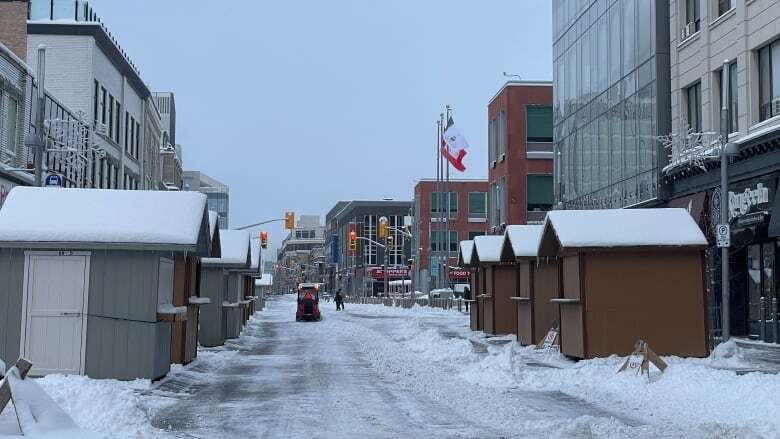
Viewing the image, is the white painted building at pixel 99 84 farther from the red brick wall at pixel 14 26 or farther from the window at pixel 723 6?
the window at pixel 723 6

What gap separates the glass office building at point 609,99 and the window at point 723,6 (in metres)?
3.85

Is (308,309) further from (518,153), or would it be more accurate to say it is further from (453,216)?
(453,216)

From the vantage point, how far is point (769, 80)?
26.0 meters

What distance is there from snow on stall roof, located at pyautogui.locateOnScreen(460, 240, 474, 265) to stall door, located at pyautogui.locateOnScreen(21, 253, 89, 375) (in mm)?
19857

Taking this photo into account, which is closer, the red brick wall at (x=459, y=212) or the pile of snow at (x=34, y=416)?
the pile of snow at (x=34, y=416)

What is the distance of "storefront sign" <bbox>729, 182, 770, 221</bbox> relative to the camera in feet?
84.9

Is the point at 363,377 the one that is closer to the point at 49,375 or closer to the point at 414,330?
the point at 49,375

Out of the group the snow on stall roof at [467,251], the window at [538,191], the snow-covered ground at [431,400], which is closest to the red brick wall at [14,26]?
the snow on stall roof at [467,251]

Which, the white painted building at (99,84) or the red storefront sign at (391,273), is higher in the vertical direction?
the white painted building at (99,84)

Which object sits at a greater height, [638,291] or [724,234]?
[724,234]

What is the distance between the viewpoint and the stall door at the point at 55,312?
16.3 metres

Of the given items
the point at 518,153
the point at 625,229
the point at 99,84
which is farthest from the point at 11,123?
the point at 518,153

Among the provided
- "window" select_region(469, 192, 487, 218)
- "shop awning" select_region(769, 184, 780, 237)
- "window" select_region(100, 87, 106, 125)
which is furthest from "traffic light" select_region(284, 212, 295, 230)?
"window" select_region(469, 192, 487, 218)

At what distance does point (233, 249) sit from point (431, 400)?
626 inches
